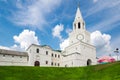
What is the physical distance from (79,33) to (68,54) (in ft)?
40.4

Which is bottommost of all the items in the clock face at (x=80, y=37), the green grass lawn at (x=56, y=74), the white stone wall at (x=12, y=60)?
the green grass lawn at (x=56, y=74)

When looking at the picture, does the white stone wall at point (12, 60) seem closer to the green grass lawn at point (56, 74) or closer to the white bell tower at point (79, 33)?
the white bell tower at point (79, 33)

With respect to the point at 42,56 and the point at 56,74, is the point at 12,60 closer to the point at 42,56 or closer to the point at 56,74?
the point at 42,56

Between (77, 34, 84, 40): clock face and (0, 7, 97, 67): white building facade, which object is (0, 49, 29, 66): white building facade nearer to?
(0, 7, 97, 67): white building facade

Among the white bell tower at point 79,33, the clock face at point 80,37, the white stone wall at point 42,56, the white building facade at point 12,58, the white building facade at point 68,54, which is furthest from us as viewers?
the clock face at point 80,37

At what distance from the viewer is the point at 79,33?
89812mm

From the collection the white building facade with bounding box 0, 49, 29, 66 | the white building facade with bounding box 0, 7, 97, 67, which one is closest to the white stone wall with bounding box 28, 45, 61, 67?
the white building facade with bounding box 0, 7, 97, 67

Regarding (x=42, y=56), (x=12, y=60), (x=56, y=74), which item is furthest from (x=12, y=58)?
(x=56, y=74)

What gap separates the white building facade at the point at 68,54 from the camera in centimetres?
Answer: 7900

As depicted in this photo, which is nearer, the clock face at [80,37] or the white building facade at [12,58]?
the white building facade at [12,58]

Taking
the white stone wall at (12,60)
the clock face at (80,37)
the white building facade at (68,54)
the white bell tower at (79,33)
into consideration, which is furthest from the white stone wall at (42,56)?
the clock face at (80,37)

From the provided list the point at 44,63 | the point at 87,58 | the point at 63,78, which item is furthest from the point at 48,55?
the point at 63,78

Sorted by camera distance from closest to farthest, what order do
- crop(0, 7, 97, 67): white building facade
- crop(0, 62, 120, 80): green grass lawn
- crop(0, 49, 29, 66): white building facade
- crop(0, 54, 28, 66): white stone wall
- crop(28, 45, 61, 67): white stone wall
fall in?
crop(0, 62, 120, 80): green grass lawn < crop(0, 54, 28, 66): white stone wall < crop(0, 49, 29, 66): white building facade < crop(0, 7, 97, 67): white building facade < crop(28, 45, 61, 67): white stone wall

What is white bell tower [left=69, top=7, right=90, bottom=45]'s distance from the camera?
8969 centimetres
